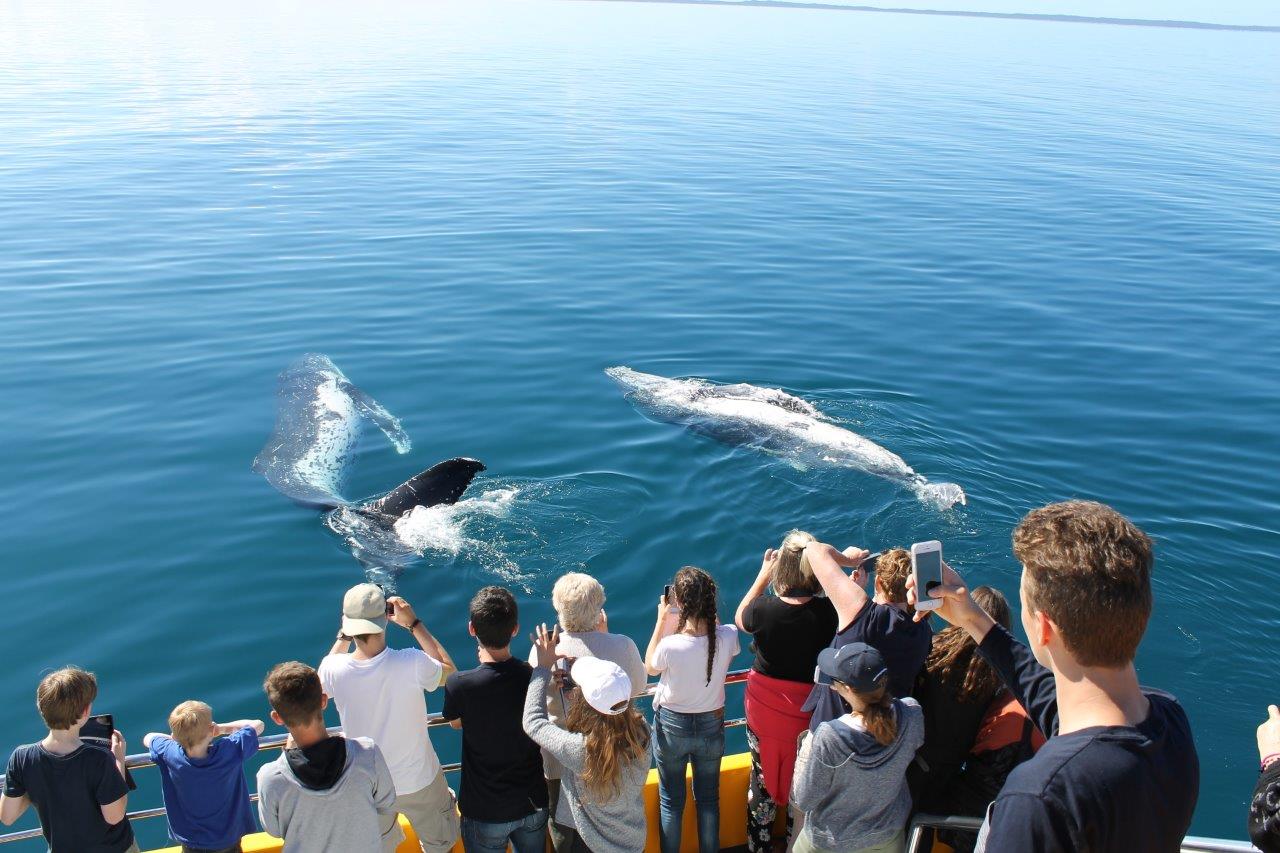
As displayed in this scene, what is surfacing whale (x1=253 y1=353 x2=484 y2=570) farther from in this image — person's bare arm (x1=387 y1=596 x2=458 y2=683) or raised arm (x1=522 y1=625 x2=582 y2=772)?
raised arm (x1=522 y1=625 x2=582 y2=772)

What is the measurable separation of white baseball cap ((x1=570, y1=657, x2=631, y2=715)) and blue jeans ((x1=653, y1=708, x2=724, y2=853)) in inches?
47.2

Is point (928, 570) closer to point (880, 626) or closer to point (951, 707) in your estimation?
point (880, 626)

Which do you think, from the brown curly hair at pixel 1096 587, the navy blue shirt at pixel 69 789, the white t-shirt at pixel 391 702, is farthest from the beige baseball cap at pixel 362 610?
the brown curly hair at pixel 1096 587

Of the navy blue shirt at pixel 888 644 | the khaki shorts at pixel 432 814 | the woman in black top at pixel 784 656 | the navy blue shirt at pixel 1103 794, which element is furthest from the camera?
the woman in black top at pixel 784 656

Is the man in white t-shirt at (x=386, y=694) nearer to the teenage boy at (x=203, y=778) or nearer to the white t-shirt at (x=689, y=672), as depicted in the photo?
the teenage boy at (x=203, y=778)

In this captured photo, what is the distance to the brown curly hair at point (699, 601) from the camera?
20.5 feet

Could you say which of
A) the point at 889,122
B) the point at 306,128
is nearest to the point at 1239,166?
the point at 889,122

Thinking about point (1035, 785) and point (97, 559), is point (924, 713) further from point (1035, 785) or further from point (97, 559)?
point (97, 559)

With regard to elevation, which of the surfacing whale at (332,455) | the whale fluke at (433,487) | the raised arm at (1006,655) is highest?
the raised arm at (1006,655)

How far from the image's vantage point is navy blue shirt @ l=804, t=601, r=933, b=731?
561cm

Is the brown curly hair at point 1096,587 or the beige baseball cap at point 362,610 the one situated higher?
the brown curly hair at point 1096,587

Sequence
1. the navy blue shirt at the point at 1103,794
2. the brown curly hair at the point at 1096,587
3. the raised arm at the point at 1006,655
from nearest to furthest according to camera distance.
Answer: the navy blue shirt at the point at 1103,794, the brown curly hair at the point at 1096,587, the raised arm at the point at 1006,655

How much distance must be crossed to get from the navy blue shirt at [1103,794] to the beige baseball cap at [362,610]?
3881mm

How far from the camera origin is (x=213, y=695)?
32.2 feet
